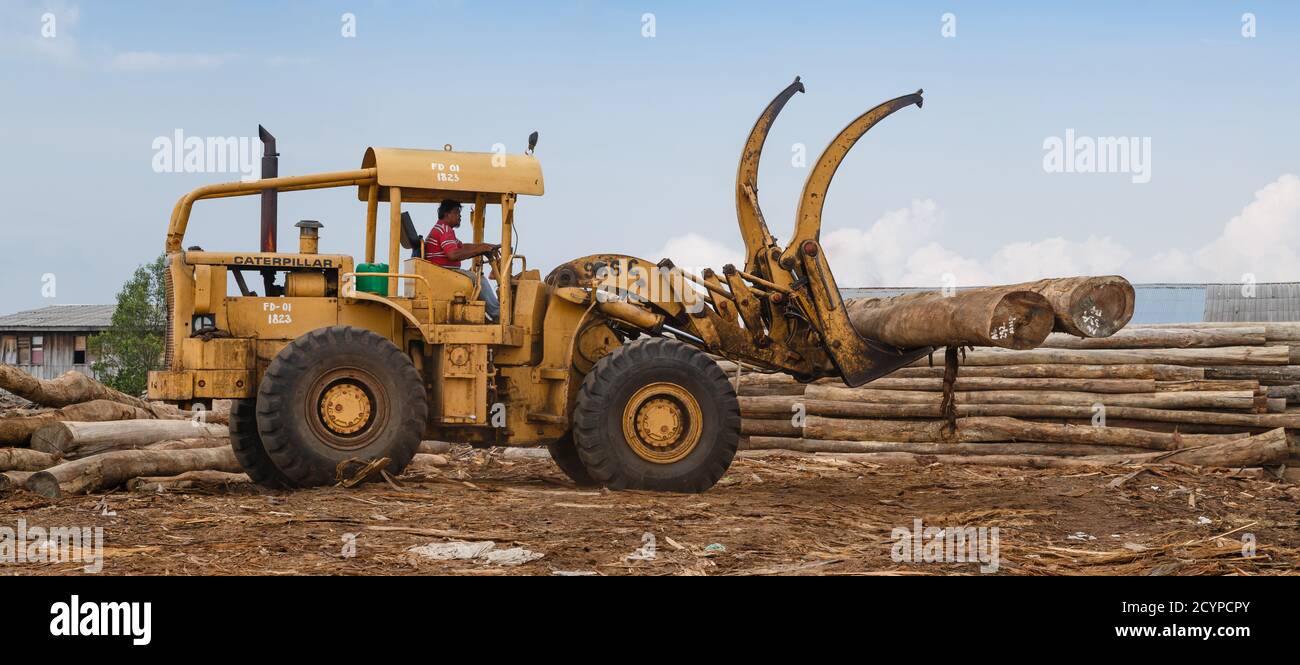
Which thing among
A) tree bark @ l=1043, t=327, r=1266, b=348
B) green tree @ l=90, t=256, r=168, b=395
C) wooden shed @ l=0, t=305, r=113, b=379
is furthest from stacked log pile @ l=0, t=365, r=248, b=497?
wooden shed @ l=0, t=305, r=113, b=379

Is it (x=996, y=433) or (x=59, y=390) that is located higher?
(x=59, y=390)

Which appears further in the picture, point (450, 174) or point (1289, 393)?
point (1289, 393)

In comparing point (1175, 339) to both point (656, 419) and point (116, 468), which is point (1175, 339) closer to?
point (656, 419)

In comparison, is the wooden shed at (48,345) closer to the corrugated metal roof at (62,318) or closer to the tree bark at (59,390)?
the corrugated metal roof at (62,318)

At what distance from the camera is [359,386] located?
1110 cm

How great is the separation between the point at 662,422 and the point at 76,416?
8161 millimetres

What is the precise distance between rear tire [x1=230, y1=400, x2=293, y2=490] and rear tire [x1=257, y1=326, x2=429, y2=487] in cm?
83

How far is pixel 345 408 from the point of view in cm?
1105

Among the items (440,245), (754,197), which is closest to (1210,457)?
(754,197)

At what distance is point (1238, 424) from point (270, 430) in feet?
38.6

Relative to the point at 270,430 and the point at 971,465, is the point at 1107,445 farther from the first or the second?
the point at 270,430

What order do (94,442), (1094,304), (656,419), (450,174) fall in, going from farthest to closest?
1. (94,442)
2. (450,174)
3. (656,419)
4. (1094,304)

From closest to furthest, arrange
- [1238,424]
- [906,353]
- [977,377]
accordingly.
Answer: [906,353] → [1238,424] → [977,377]
